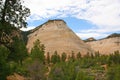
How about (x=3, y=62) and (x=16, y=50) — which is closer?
(x=16, y=50)

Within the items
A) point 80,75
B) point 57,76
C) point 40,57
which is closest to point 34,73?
point 80,75

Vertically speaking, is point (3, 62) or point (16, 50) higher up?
point (16, 50)

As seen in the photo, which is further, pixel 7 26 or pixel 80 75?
pixel 80 75

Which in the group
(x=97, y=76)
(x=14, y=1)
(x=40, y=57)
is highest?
(x=14, y=1)

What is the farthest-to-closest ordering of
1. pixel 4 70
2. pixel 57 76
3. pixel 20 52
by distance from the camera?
pixel 57 76
pixel 4 70
pixel 20 52

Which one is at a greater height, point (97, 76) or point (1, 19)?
point (1, 19)

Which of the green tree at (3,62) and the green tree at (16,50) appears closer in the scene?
the green tree at (16,50)

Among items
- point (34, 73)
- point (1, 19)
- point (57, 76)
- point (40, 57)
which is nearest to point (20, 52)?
→ point (1, 19)

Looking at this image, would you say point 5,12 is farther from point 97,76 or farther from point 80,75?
point 97,76

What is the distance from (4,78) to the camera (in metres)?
29.5

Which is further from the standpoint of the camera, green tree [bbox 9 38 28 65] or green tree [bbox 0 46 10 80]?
green tree [bbox 0 46 10 80]

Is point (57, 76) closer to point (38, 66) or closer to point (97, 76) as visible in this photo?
point (38, 66)

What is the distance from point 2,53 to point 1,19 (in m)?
3.53

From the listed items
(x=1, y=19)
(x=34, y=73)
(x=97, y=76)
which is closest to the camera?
(x=1, y=19)
